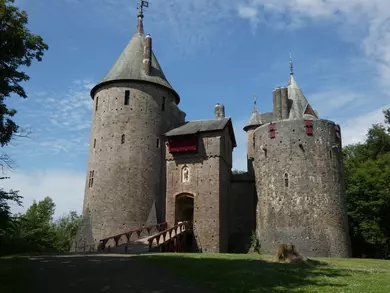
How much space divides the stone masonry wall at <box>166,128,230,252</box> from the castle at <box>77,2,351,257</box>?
8 cm

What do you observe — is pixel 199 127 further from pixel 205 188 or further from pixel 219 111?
pixel 219 111

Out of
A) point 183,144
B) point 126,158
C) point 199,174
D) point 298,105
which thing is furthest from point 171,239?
point 298,105

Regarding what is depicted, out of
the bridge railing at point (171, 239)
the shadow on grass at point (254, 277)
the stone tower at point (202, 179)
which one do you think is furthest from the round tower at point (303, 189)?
the shadow on grass at point (254, 277)

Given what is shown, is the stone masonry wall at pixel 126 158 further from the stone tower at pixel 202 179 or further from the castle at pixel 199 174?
the stone tower at pixel 202 179

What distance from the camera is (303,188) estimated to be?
108ft

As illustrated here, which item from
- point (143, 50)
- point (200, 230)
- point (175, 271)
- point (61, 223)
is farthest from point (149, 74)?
point (61, 223)

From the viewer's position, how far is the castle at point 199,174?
32562 mm

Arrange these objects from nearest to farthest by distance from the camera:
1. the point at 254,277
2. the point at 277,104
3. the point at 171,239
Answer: the point at 254,277 < the point at 171,239 < the point at 277,104

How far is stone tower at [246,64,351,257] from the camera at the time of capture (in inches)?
1265

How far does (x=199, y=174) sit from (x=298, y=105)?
40.5 ft

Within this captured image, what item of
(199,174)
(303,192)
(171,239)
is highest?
(199,174)

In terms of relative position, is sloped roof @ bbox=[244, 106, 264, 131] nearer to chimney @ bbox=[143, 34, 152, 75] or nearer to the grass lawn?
chimney @ bbox=[143, 34, 152, 75]

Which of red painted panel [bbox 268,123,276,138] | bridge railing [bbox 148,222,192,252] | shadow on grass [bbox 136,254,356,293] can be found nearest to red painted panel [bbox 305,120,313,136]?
red painted panel [bbox 268,123,276,138]

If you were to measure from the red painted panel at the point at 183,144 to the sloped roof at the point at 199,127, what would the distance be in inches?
21.5
